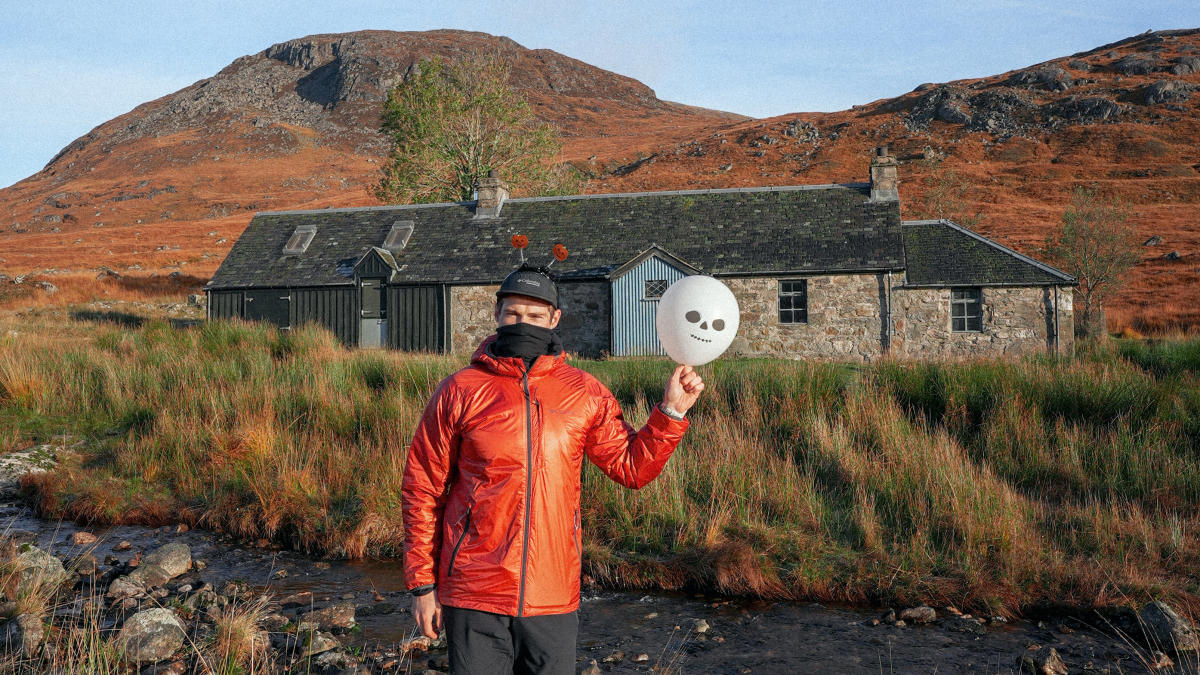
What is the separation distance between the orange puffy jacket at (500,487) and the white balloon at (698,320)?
0.94 feet

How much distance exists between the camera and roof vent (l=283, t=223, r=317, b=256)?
24391 mm

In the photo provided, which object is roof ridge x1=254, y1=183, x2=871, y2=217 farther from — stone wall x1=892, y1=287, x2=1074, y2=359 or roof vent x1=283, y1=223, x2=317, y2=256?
stone wall x1=892, y1=287, x2=1074, y2=359

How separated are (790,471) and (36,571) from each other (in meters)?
6.06

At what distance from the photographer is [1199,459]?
23.7 feet

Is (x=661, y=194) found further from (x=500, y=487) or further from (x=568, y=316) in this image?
(x=500, y=487)

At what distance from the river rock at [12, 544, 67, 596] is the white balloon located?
4.73 meters

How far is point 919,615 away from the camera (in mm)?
5434

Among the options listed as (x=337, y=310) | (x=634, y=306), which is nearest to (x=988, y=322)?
(x=634, y=306)

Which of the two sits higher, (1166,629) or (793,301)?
(793,301)

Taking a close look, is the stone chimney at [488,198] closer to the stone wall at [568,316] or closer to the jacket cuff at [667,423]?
the stone wall at [568,316]

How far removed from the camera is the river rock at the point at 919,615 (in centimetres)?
542

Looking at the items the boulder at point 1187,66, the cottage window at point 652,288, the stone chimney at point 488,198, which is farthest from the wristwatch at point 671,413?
the boulder at point 1187,66

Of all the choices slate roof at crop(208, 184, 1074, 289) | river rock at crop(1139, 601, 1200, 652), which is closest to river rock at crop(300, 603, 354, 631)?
river rock at crop(1139, 601, 1200, 652)

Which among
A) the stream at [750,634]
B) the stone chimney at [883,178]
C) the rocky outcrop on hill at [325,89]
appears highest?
the rocky outcrop on hill at [325,89]
